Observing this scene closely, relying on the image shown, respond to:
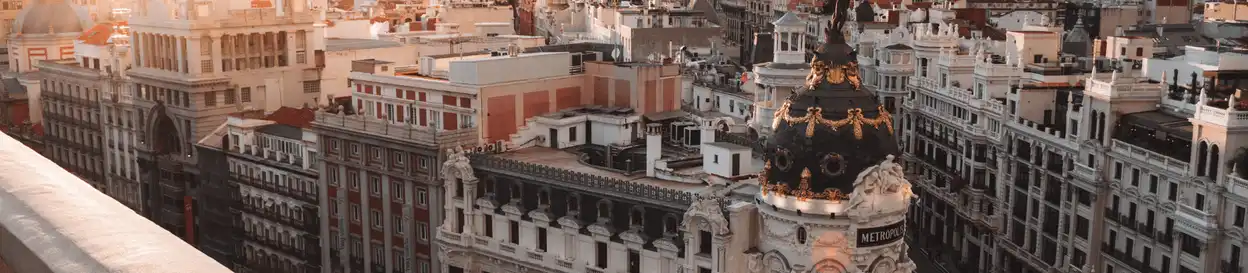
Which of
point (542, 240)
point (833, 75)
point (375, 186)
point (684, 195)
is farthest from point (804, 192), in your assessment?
point (375, 186)

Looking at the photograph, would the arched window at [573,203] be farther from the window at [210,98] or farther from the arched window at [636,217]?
the window at [210,98]

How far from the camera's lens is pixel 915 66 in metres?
116

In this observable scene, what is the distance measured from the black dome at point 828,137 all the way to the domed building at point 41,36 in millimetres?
123000

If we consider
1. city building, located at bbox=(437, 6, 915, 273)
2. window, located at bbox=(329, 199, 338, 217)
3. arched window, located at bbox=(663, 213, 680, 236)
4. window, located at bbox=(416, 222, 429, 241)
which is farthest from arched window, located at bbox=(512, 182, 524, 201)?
window, located at bbox=(329, 199, 338, 217)

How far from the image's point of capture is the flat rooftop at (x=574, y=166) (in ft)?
232

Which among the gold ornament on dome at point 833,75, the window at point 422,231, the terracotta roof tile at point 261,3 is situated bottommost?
the window at point 422,231

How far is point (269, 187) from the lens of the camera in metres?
101

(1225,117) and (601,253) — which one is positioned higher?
(1225,117)

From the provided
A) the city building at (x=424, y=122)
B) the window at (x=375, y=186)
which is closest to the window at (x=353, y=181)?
the city building at (x=424, y=122)

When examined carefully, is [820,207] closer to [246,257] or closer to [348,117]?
[348,117]

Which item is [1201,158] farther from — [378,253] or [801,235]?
[378,253]

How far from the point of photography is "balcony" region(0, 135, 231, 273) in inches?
244

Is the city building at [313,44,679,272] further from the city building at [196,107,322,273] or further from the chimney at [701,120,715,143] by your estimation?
the chimney at [701,120,715,143]

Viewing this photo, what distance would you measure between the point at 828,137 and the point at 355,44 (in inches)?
3213
